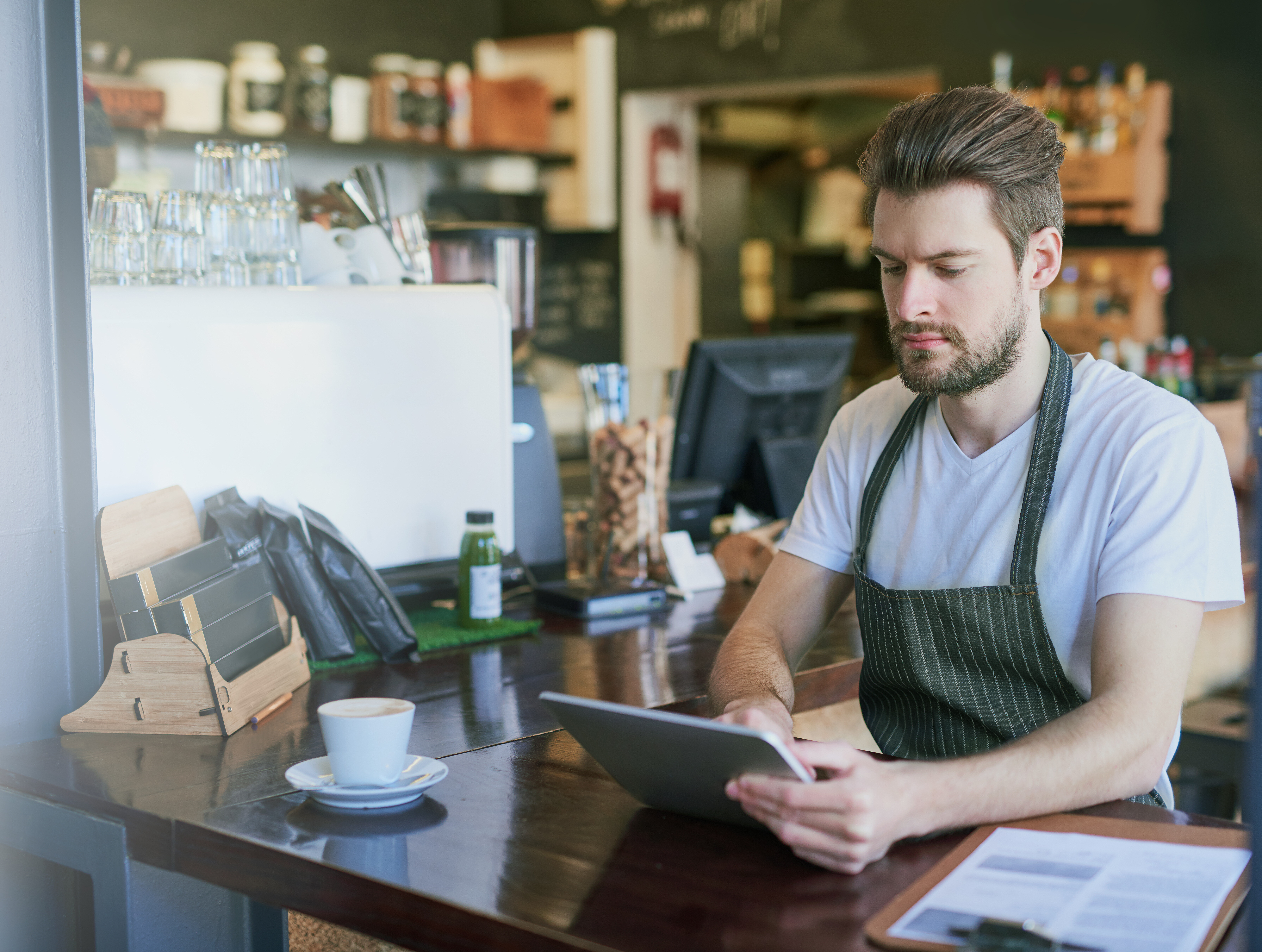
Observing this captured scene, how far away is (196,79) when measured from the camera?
4449 mm

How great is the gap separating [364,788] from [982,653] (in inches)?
26.9

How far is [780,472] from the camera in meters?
2.79

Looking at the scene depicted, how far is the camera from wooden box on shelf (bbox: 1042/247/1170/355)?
4.54 meters

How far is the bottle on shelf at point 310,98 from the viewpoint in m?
4.72

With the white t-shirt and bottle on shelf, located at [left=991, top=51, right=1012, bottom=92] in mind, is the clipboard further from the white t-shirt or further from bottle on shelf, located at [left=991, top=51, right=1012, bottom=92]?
bottle on shelf, located at [left=991, top=51, right=1012, bottom=92]

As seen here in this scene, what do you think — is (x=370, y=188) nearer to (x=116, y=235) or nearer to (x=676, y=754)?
(x=116, y=235)

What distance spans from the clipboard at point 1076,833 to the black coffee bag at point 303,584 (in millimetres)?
967

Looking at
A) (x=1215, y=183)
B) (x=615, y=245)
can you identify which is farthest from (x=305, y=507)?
(x=615, y=245)

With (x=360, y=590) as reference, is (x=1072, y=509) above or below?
above

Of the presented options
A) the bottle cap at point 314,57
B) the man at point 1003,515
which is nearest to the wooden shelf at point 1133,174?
the bottle cap at point 314,57

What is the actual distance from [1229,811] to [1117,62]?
2.69 m

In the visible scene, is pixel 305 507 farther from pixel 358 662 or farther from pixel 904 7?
pixel 904 7

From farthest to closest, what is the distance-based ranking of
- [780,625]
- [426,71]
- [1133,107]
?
[426,71] → [1133,107] → [780,625]

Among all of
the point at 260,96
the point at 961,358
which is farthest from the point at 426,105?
the point at 961,358
